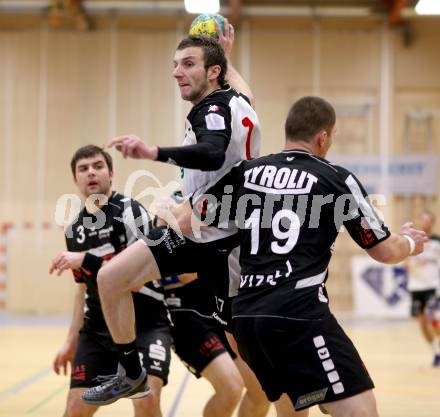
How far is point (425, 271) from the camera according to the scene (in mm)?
12711

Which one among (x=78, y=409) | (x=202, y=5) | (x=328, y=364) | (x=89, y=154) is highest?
(x=202, y=5)

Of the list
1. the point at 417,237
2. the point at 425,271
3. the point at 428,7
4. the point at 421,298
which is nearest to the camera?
the point at 417,237

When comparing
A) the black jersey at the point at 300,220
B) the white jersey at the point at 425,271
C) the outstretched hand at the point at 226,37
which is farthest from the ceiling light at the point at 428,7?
the black jersey at the point at 300,220

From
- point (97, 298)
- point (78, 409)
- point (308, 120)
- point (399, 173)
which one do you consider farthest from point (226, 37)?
point (399, 173)

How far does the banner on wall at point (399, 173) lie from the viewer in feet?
61.5

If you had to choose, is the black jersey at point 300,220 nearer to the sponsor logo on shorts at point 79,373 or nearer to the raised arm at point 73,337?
the sponsor logo on shorts at point 79,373

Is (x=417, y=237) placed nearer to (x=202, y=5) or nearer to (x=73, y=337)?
(x=73, y=337)

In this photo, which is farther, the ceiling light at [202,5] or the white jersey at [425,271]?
the ceiling light at [202,5]

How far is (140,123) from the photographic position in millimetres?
19438

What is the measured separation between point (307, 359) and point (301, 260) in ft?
1.60

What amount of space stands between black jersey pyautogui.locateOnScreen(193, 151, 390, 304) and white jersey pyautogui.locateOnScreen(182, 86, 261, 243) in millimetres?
507

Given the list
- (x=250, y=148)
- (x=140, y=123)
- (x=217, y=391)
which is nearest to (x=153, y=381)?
(x=217, y=391)

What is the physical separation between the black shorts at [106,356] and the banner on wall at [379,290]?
41.1 ft

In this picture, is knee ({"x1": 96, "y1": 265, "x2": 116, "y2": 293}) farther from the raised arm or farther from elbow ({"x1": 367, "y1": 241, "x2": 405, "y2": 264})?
elbow ({"x1": 367, "y1": 241, "x2": 405, "y2": 264})
